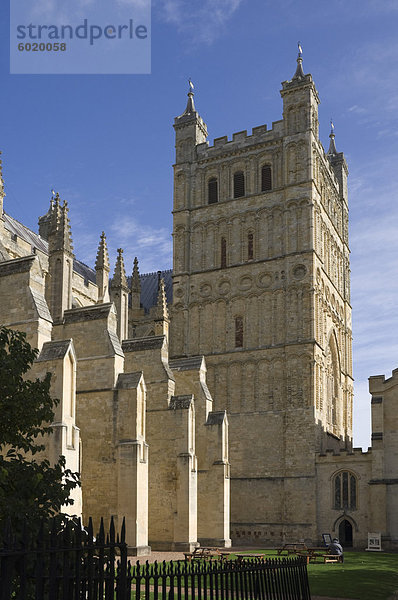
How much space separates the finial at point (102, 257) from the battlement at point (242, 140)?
1300 cm

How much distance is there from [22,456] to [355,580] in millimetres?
12345

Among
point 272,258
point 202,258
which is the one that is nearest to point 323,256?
point 272,258

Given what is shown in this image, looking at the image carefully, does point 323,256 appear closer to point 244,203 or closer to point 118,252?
point 244,203

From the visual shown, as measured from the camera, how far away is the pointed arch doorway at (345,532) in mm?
39062

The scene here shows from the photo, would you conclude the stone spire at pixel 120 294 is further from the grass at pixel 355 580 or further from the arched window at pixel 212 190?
the grass at pixel 355 580

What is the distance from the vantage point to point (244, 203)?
47688 mm

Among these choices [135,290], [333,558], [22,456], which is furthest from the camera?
[135,290]

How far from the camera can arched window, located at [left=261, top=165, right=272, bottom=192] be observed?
4750 centimetres

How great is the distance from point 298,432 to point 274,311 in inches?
301

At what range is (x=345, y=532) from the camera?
39.4 metres

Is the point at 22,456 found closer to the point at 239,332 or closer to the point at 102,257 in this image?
the point at 102,257

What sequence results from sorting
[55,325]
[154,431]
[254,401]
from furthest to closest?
[254,401], [154,431], [55,325]

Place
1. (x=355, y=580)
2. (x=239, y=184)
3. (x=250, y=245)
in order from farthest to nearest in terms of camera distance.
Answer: (x=239, y=184) < (x=250, y=245) < (x=355, y=580)

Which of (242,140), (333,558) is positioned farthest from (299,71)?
(333,558)
